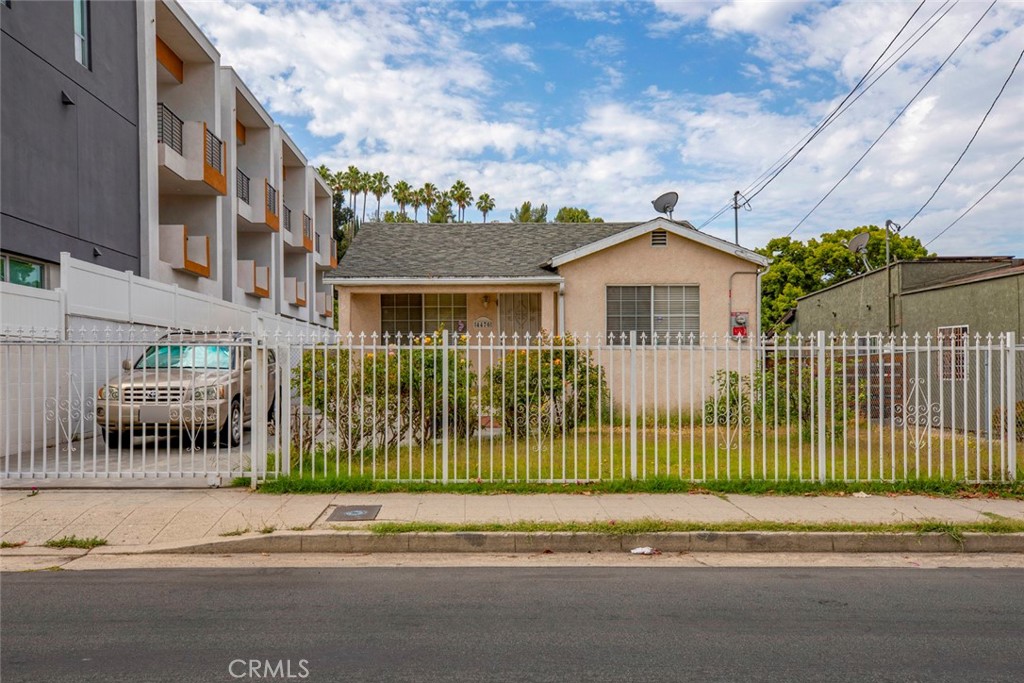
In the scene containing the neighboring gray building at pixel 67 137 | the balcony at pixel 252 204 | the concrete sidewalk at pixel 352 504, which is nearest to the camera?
the concrete sidewalk at pixel 352 504

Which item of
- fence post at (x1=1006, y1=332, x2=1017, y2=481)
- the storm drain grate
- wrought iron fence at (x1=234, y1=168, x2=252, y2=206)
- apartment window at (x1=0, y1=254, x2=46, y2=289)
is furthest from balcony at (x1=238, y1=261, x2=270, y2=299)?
fence post at (x1=1006, y1=332, x2=1017, y2=481)

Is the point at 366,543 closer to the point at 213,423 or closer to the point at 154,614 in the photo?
the point at 154,614

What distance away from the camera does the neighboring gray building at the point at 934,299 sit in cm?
1518

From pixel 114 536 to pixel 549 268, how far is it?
10.9 metres

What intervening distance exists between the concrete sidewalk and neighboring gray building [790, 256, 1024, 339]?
310 inches

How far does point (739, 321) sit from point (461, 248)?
21.5 feet

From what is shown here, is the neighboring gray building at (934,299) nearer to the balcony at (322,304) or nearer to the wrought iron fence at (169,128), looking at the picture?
the wrought iron fence at (169,128)

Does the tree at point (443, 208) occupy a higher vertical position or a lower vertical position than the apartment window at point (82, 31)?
higher

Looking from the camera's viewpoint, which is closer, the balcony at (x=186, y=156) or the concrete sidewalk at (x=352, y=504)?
the concrete sidewalk at (x=352, y=504)

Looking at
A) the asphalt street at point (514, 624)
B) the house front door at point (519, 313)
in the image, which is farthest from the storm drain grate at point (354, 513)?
the house front door at point (519, 313)

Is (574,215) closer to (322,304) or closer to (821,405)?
(322,304)

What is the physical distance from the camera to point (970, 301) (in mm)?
16297

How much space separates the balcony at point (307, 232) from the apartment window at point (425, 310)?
59.3ft

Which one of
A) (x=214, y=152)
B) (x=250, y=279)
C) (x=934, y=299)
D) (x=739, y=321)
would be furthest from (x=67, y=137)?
(x=934, y=299)
